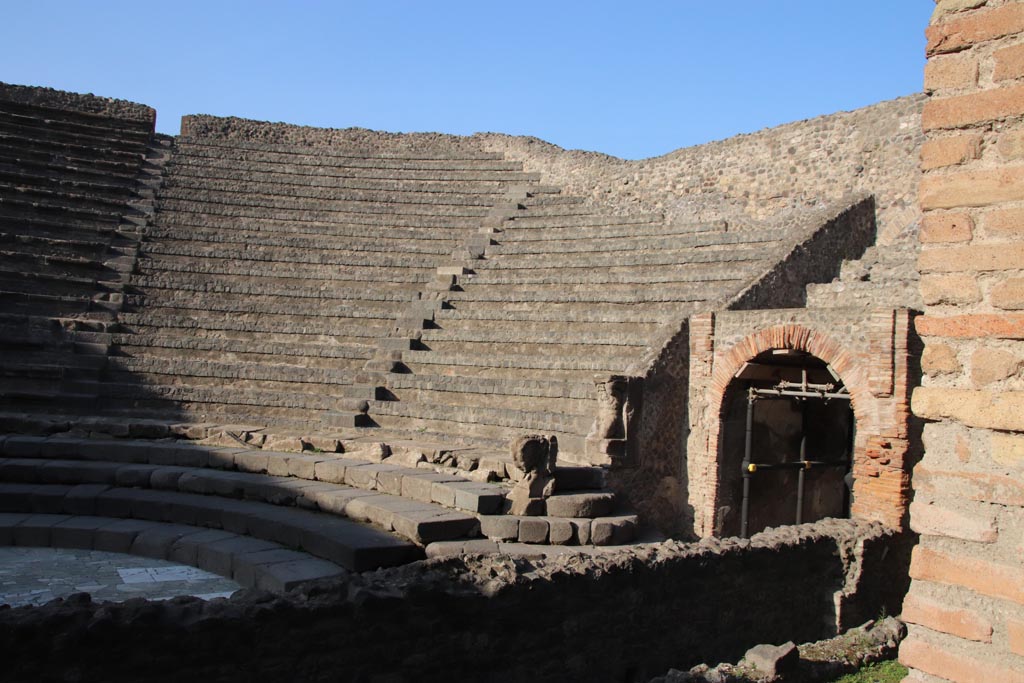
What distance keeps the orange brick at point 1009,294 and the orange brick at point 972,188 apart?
10.5 inches

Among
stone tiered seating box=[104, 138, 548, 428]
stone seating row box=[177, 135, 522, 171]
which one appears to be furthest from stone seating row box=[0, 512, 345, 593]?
stone seating row box=[177, 135, 522, 171]

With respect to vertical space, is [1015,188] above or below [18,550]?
above

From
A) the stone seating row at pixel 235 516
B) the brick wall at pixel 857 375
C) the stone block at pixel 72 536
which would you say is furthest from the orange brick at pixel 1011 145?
the stone block at pixel 72 536

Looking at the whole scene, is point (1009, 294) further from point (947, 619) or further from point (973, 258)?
point (947, 619)

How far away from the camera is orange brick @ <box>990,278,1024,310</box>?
103 inches

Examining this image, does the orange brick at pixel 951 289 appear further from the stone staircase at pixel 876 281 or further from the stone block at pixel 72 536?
the stone staircase at pixel 876 281

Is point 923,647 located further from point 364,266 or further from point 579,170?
point 579,170

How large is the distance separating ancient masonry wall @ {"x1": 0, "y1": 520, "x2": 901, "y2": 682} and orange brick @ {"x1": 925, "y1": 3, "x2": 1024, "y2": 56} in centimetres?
368

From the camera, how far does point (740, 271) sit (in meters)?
11.1

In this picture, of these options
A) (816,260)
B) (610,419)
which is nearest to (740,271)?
(816,260)

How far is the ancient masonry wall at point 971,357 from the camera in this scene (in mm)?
2633

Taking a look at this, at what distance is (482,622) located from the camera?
500 centimetres

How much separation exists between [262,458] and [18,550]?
7.01 ft

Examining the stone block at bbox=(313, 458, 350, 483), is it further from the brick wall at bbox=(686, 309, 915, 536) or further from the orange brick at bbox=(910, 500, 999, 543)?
the orange brick at bbox=(910, 500, 999, 543)
